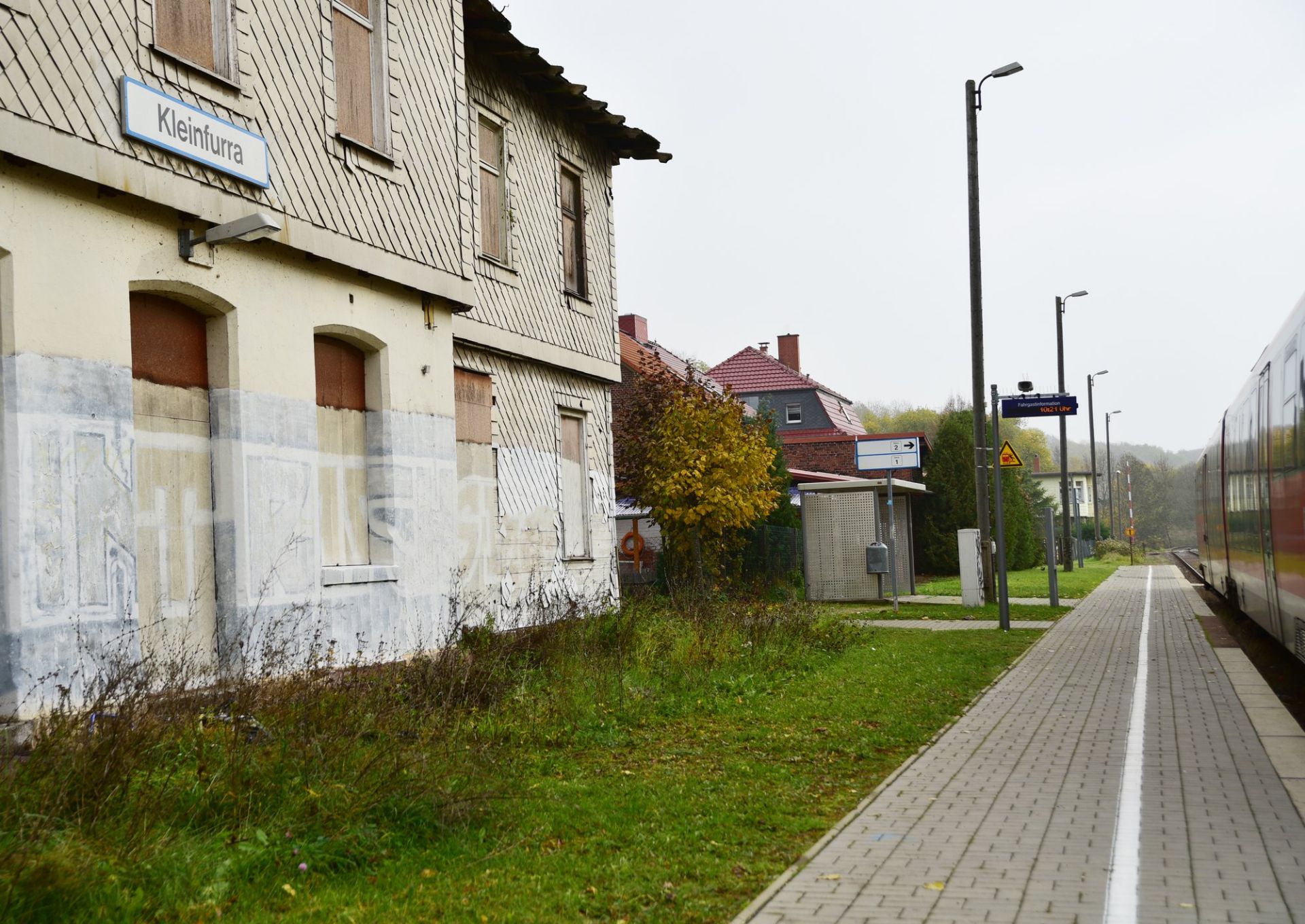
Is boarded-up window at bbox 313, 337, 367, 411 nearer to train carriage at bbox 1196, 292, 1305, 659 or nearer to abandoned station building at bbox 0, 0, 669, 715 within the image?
abandoned station building at bbox 0, 0, 669, 715

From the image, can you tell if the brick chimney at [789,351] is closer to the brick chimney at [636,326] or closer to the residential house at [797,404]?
the residential house at [797,404]

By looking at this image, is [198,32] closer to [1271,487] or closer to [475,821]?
[475,821]

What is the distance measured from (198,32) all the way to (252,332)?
2.24 meters

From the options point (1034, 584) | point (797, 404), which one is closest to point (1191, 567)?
point (797, 404)

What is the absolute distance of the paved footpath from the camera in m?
5.36

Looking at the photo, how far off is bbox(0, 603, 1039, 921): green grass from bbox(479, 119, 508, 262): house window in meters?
6.93

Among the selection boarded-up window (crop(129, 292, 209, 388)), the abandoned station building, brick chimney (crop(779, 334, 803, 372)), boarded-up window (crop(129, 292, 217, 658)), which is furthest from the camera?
brick chimney (crop(779, 334, 803, 372))

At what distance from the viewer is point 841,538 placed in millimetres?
28031

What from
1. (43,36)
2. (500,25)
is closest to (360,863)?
(43,36)

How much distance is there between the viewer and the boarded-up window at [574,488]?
1681cm

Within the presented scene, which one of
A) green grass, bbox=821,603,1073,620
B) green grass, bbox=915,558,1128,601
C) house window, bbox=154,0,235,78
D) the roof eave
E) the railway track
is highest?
the roof eave

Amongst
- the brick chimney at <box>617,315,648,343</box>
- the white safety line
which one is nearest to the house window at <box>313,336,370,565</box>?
the white safety line

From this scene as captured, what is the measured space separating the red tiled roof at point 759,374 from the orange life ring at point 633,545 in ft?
83.9

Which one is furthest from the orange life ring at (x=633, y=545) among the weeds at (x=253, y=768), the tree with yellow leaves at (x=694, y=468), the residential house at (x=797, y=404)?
the weeds at (x=253, y=768)
